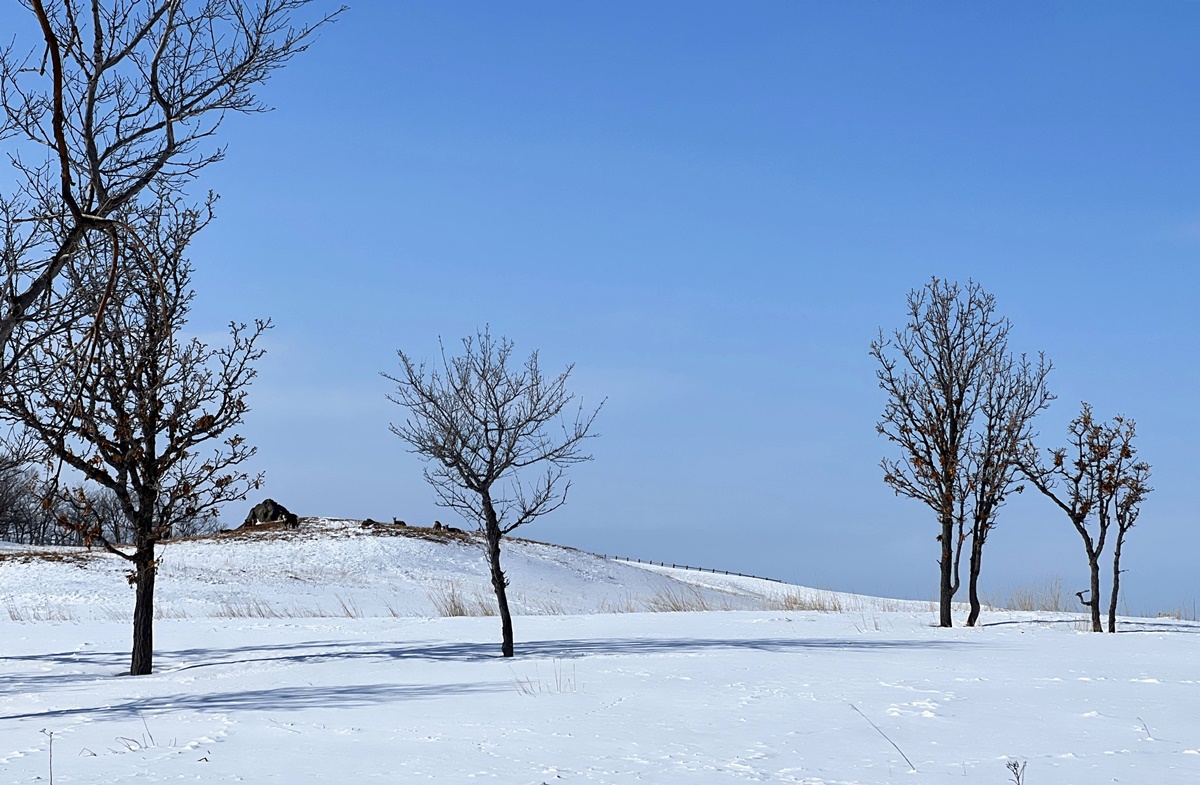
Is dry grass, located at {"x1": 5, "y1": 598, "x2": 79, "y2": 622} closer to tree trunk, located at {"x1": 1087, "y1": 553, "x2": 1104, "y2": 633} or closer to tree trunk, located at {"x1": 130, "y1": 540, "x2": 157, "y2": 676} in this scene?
tree trunk, located at {"x1": 130, "y1": 540, "x2": 157, "y2": 676}

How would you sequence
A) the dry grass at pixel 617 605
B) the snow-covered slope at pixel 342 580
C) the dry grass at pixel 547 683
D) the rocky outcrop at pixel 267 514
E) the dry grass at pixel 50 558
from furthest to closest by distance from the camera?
1. the rocky outcrop at pixel 267 514
2. the dry grass at pixel 50 558
3. the dry grass at pixel 617 605
4. the snow-covered slope at pixel 342 580
5. the dry grass at pixel 547 683

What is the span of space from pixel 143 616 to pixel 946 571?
522 inches

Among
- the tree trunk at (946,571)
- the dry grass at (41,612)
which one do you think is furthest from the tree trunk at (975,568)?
the dry grass at (41,612)

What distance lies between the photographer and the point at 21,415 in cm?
1207

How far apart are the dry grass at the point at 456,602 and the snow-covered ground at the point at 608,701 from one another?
79.1 inches

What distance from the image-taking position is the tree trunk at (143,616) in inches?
508

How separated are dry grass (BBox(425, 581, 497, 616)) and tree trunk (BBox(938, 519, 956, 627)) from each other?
8669 millimetres

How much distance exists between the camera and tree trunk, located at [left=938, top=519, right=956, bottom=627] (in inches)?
721

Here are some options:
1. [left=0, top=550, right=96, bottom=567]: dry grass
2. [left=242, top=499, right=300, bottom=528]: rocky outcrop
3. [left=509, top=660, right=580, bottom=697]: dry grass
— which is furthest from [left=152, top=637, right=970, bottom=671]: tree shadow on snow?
[left=242, top=499, right=300, bottom=528]: rocky outcrop

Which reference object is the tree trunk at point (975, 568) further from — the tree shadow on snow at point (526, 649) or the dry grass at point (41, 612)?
the dry grass at point (41, 612)

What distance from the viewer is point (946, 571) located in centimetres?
1859

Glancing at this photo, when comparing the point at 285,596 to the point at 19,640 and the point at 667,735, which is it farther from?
the point at 667,735

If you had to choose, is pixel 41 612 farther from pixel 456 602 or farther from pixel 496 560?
pixel 496 560

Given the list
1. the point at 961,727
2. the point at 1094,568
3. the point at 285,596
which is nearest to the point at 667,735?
the point at 961,727
